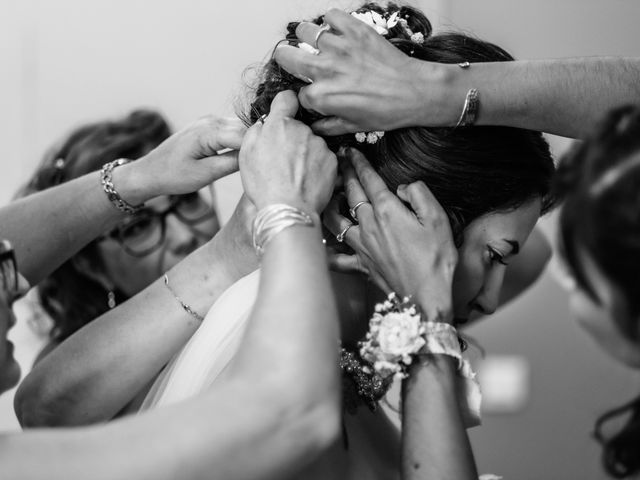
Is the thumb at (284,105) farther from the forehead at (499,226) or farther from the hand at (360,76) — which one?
the forehead at (499,226)

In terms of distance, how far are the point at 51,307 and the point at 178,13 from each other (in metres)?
1.04

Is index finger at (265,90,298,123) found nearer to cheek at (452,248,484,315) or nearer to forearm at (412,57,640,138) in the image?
forearm at (412,57,640,138)

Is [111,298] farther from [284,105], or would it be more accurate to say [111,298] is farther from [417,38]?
[417,38]

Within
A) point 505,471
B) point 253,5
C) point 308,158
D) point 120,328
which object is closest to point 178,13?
point 253,5

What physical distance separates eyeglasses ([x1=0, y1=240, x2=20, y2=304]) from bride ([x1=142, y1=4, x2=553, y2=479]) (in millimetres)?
357

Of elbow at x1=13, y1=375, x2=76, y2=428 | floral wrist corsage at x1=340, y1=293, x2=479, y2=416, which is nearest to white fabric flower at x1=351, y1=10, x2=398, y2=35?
floral wrist corsage at x1=340, y1=293, x2=479, y2=416

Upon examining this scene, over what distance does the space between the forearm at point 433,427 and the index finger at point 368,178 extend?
0.29 m

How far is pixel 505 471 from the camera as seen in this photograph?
280 centimetres

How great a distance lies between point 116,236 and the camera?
221 cm

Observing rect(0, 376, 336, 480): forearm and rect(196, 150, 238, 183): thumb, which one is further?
rect(196, 150, 238, 183): thumb

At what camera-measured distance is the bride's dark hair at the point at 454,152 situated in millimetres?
1366

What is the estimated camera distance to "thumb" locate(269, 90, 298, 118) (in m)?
1.31

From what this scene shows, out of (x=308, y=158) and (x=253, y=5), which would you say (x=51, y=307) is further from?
(x=308, y=158)

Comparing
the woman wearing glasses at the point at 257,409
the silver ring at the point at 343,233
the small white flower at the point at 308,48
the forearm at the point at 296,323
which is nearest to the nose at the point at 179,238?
the silver ring at the point at 343,233
